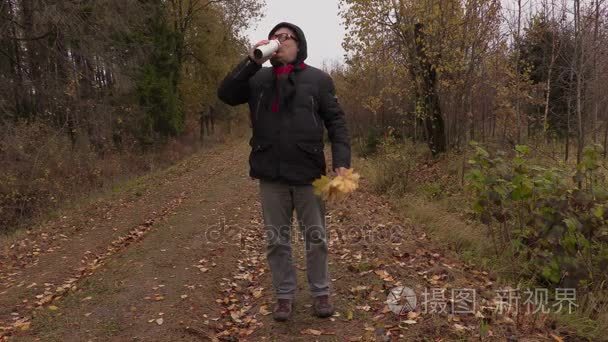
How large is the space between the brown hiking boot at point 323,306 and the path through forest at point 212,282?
74mm

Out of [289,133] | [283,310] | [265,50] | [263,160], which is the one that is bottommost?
[283,310]

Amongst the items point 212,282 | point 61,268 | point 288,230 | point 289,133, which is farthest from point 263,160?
point 61,268

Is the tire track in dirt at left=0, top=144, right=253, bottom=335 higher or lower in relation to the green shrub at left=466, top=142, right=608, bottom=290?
lower

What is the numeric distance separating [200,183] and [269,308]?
32.7ft

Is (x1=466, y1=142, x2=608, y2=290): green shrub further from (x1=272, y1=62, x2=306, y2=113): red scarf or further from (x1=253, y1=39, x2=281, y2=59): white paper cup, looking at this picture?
(x1=253, y1=39, x2=281, y2=59): white paper cup

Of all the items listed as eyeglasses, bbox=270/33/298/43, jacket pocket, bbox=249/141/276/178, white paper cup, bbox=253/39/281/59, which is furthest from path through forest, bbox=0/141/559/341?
eyeglasses, bbox=270/33/298/43

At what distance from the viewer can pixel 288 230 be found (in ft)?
13.3

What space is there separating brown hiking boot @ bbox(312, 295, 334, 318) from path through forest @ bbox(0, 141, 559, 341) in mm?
74

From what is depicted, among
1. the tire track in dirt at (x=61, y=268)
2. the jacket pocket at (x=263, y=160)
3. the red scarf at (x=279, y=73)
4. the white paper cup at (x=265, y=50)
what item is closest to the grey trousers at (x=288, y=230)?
the jacket pocket at (x=263, y=160)

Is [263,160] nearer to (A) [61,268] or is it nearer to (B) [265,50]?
(B) [265,50]

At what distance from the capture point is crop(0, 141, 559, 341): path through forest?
13.3 ft

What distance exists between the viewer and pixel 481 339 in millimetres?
3734

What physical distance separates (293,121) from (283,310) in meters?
1.76

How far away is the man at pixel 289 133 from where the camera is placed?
3734 millimetres
